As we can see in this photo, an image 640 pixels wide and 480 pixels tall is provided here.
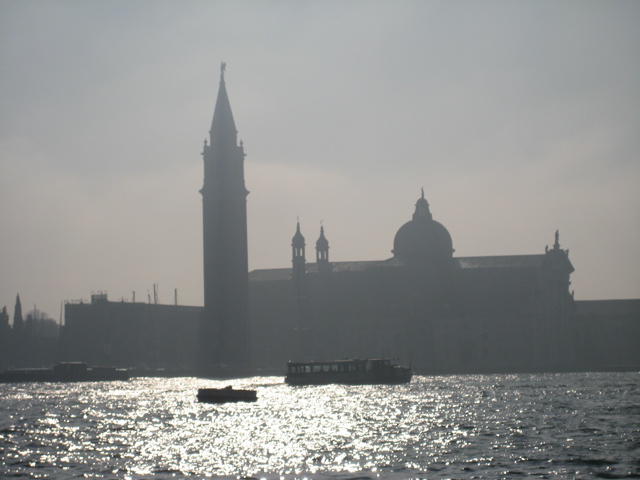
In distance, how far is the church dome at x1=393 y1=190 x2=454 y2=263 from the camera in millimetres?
127250

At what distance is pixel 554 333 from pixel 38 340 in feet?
197

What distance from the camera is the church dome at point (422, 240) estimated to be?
127 metres

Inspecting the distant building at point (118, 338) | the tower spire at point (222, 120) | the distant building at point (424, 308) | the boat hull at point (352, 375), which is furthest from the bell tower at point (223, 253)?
the boat hull at point (352, 375)

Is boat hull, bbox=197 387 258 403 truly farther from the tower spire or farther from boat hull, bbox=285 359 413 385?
the tower spire

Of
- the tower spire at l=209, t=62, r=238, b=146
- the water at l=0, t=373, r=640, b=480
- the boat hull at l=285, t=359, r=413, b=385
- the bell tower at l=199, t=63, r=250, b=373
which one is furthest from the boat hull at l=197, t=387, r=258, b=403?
the tower spire at l=209, t=62, r=238, b=146

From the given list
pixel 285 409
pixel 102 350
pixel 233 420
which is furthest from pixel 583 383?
pixel 102 350

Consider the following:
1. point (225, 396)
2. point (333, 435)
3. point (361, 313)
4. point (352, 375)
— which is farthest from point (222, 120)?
point (333, 435)

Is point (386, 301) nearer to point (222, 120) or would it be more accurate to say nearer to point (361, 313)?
point (361, 313)

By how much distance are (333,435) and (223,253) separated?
72.5 meters

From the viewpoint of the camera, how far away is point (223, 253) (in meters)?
117

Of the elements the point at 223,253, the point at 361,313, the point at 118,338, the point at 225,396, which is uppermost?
the point at 223,253

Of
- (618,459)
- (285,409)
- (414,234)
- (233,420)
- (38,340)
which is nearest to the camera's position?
(618,459)

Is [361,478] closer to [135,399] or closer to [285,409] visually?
[285,409]

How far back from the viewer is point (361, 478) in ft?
109
